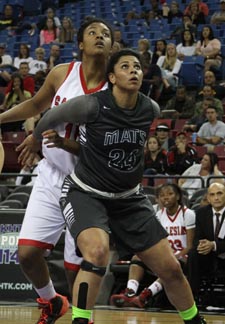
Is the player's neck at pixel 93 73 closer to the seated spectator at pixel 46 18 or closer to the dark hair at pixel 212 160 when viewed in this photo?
the dark hair at pixel 212 160

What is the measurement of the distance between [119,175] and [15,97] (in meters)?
10.0

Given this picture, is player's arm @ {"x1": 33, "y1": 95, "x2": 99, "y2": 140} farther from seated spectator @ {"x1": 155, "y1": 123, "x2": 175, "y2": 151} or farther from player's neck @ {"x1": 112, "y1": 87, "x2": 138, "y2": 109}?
seated spectator @ {"x1": 155, "y1": 123, "x2": 175, "y2": 151}

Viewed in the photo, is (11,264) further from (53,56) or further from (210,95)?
(53,56)

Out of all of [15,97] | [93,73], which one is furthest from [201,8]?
[93,73]

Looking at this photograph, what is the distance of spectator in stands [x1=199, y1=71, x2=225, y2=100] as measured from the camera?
14.2 m

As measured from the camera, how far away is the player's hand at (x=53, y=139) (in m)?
5.27

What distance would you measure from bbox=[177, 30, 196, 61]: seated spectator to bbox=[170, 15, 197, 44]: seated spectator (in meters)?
0.21

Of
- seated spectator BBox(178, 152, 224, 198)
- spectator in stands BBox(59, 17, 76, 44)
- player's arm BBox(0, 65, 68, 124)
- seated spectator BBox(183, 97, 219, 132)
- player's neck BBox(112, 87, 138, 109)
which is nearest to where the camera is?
player's neck BBox(112, 87, 138, 109)

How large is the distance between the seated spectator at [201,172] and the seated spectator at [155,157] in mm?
454

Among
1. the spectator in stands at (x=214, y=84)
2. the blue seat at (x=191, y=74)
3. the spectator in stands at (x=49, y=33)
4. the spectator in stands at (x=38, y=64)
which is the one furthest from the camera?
the spectator in stands at (x=49, y=33)

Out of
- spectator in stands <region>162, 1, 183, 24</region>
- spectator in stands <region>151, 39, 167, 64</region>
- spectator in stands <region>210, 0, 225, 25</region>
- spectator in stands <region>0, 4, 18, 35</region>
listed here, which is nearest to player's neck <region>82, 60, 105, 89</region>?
spectator in stands <region>151, 39, 167, 64</region>

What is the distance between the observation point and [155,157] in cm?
1202

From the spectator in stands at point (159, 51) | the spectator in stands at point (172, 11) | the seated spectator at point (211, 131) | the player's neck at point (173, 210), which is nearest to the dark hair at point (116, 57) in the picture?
the player's neck at point (173, 210)

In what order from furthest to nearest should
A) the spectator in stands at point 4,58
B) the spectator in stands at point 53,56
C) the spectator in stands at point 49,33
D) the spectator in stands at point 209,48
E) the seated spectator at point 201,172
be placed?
the spectator in stands at point 49,33, the spectator in stands at point 4,58, the spectator in stands at point 53,56, the spectator in stands at point 209,48, the seated spectator at point 201,172
